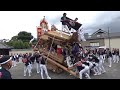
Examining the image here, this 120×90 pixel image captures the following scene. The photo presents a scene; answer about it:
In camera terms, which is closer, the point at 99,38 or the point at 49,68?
the point at 49,68

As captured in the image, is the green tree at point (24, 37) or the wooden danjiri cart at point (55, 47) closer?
the wooden danjiri cart at point (55, 47)

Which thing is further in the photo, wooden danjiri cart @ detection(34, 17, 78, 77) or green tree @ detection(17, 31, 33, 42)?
green tree @ detection(17, 31, 33, 42)

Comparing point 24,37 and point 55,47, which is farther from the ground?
point 24,37

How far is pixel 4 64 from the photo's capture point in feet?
15.0

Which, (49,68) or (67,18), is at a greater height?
(67,18)

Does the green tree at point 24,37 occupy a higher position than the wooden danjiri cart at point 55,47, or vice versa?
the green tree at point 24,37

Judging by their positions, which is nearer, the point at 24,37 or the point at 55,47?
the point at 55,47

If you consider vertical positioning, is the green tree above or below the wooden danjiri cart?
above
